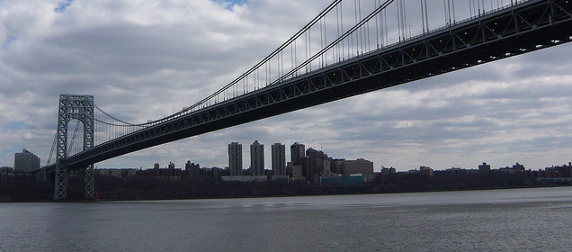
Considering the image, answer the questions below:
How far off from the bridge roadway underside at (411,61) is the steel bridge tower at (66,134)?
2965 centimetres

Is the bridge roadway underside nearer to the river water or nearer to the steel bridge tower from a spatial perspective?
the river water

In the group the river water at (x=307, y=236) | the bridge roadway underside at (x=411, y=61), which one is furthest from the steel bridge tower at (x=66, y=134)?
the river water at (x=307, y=236)

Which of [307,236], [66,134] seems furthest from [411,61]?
[66,134]

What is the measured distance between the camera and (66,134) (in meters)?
79.7

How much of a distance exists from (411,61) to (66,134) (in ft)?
196

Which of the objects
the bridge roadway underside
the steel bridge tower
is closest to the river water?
the bridge roadway underside

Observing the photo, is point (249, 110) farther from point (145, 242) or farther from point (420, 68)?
point (145, 242)

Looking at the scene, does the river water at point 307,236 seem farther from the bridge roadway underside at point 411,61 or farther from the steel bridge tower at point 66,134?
the steel bridge tower at point 66,134

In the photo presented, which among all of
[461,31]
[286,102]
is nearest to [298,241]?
[461,31]

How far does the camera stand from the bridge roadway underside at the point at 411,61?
90.5 feet

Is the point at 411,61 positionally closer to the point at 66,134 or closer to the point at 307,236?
the point at 307,236

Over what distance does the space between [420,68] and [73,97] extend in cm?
6248

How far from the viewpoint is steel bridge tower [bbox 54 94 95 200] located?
78.8 meters

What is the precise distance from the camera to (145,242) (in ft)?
77.4
